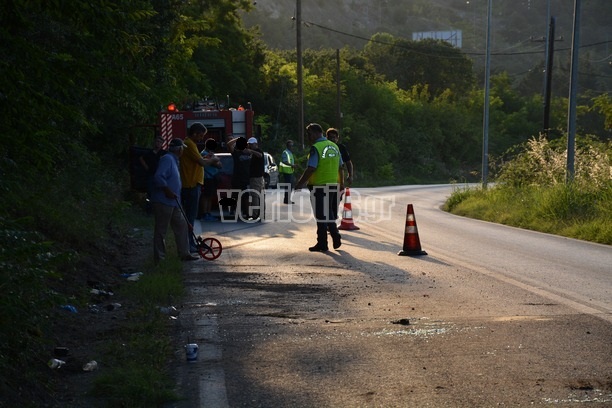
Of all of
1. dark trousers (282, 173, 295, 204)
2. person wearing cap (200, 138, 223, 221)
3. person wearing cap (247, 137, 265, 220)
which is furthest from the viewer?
dark trousers (282, 173, 295, 204)

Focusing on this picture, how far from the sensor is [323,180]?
48.9 feet

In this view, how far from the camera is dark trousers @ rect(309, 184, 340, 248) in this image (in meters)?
14.6

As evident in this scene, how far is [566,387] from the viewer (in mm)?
6230

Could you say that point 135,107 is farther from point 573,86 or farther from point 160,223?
point 573,86

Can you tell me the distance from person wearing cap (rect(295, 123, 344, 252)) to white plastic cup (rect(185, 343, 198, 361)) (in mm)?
7292

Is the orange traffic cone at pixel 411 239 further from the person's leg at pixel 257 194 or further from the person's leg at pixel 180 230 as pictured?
the person's leg at pixel 257 194

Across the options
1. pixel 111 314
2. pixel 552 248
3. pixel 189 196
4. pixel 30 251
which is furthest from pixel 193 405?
pixel 552 248

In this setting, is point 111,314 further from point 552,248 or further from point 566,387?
point 552,248

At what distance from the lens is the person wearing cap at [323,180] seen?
14.7 meters

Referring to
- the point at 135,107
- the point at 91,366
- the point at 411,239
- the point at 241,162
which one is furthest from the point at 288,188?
the point at 91,366

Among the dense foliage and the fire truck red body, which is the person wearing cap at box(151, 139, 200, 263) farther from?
the fire truck red body

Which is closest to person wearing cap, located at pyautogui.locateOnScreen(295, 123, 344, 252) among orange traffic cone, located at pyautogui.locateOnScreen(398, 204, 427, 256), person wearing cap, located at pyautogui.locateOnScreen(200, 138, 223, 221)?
orange traffic cone, located at pyautogui.locateOnScreen(398, 204, 427, 256)

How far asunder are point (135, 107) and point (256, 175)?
2.87 meters

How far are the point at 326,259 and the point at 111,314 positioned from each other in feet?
15.6
